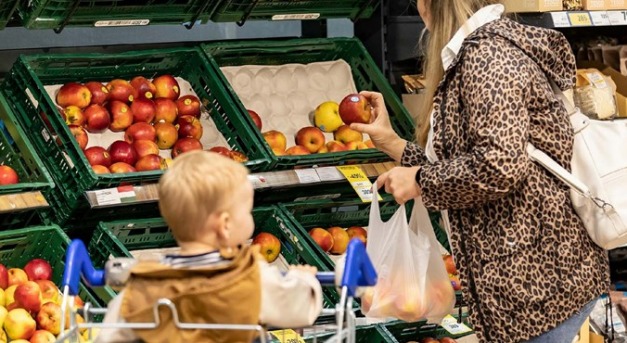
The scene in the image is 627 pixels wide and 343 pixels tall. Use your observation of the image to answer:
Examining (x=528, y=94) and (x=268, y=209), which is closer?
(x=528, y=94)

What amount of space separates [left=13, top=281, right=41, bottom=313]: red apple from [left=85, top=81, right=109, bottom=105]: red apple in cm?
90

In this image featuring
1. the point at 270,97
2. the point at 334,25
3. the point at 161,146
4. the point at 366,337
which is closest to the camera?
the point at 366,337

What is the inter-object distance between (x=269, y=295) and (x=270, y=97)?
8.19ft

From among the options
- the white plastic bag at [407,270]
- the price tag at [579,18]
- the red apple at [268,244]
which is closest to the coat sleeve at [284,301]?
the white plastic bag at [407,270]

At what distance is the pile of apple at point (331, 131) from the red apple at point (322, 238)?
30 cm

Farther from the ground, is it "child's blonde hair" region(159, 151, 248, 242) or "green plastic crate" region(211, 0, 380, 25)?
"green plastic crate" region(211, 0, 380, 25)

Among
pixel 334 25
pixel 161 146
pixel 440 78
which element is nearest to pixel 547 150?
pixel 440 78

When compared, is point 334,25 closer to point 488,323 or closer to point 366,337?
point 366,337

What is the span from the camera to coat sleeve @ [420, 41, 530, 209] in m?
2.81

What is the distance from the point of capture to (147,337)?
7.05 feet

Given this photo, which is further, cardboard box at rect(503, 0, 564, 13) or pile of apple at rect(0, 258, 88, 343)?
cardboard box at rect(503, 0, 564, 13)

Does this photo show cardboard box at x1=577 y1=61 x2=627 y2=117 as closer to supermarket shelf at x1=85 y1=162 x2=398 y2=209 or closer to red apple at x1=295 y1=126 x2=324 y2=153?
supermarket shelf at x1=85 y1=162 x2=398 y2=209

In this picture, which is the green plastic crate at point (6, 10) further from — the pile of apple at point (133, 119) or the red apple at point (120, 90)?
the red apple at point (120, 90)

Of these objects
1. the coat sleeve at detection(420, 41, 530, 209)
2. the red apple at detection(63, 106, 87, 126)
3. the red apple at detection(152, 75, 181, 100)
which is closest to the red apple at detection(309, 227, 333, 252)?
the red apple at detection(152, 75, 181, 100)
